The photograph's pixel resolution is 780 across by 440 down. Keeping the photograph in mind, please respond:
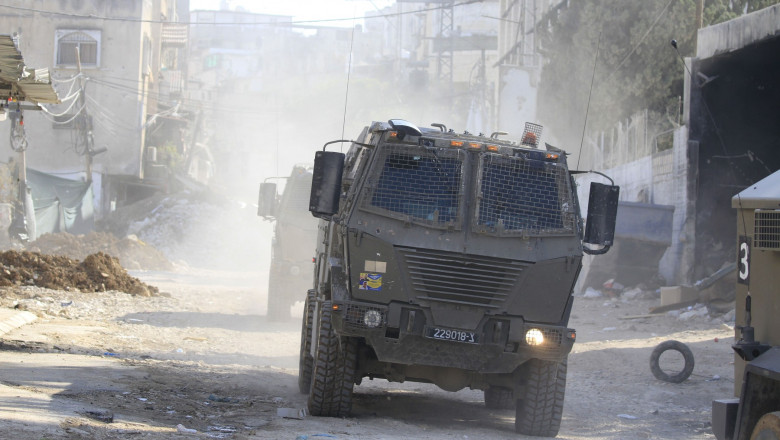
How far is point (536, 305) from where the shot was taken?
727 cm

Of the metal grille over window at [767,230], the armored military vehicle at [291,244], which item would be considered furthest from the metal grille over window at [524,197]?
the armored military vehicle at [291,244]

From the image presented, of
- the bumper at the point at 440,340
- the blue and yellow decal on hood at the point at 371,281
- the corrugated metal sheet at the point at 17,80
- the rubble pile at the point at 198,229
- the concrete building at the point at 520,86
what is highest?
the concrete building at the point at 520,86

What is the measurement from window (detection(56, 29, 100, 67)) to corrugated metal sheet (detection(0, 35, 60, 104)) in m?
29.9

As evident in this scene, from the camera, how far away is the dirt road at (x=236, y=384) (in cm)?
680

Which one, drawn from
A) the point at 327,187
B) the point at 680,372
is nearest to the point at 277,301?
the point at 680,372

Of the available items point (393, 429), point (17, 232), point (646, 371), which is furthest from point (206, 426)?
point (17, 232)

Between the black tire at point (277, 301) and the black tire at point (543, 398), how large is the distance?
29.7ft

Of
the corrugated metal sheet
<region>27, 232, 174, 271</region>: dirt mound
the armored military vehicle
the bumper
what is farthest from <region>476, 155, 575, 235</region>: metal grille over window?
<region>27, 232, 174, 271</region>: dirt mound

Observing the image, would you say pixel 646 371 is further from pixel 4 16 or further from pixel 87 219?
pixel 4 16

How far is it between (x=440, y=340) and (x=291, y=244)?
29.9 ft

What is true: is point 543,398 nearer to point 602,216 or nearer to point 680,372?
point 602,216

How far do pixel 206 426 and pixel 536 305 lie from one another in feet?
8.96

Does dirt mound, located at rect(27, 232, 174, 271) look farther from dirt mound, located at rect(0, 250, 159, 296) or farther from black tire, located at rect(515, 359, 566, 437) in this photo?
black tire, located at rect(515, 359, 566, 437)

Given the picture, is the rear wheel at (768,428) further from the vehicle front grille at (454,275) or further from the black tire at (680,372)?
the black tire at (680,372)
